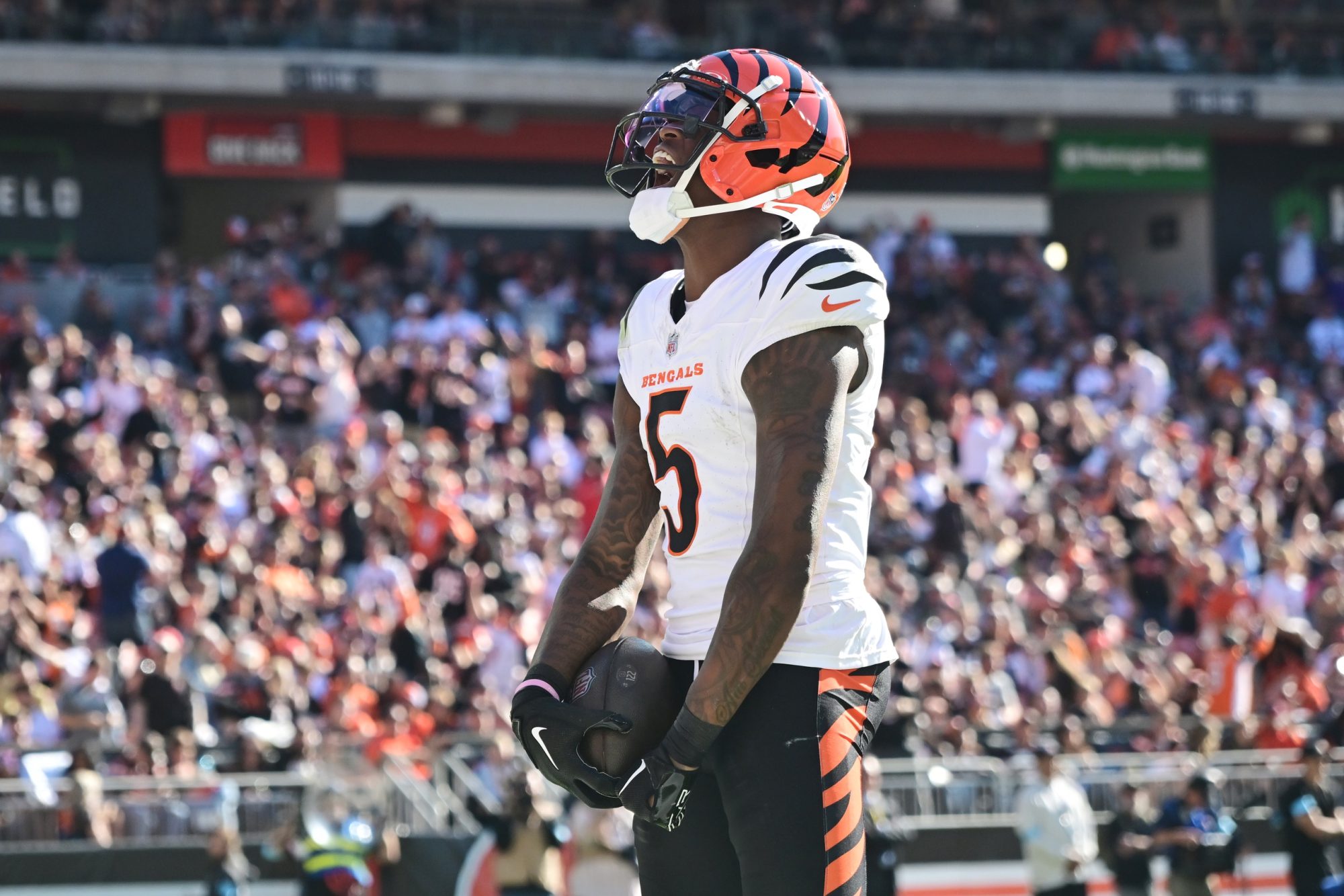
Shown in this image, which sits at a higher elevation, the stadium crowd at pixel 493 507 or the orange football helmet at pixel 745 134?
the orange football helmet at pixel 745 134

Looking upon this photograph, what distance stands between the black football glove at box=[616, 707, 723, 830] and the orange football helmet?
0.92 metres

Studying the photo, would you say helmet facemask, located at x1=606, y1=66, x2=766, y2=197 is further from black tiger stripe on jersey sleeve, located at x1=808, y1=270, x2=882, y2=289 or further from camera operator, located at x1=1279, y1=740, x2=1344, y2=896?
camera operator, located at x1=1279, y1=740, x2=1344, y2=896

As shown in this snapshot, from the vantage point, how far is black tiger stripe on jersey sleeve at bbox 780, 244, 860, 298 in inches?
131

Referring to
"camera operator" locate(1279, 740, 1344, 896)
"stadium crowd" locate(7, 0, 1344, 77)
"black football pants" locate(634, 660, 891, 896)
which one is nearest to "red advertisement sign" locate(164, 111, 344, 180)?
"stadium crowd" locate(7, 0, 1344, 77)

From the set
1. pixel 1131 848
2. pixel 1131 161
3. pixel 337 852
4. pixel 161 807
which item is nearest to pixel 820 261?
pixel 337 852

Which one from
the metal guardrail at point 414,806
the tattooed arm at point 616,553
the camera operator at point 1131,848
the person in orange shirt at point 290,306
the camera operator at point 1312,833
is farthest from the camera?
the person in orange shirt at point 290,306

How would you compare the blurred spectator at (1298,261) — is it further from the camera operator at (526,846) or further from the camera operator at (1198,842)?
the camera operator at (526,846)

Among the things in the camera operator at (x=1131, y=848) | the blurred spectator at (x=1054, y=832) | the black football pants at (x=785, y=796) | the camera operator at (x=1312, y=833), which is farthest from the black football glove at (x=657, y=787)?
the camera operator at (x=1131, y=848)

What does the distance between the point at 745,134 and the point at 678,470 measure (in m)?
0.61

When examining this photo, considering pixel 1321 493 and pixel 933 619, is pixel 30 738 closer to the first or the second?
pixel 933 619

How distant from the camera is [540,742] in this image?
133 inches

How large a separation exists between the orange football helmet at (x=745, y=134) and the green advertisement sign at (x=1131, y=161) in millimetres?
21506

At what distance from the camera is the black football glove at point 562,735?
10.9 ft

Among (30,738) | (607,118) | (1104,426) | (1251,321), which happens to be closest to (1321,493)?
(1104,426)
